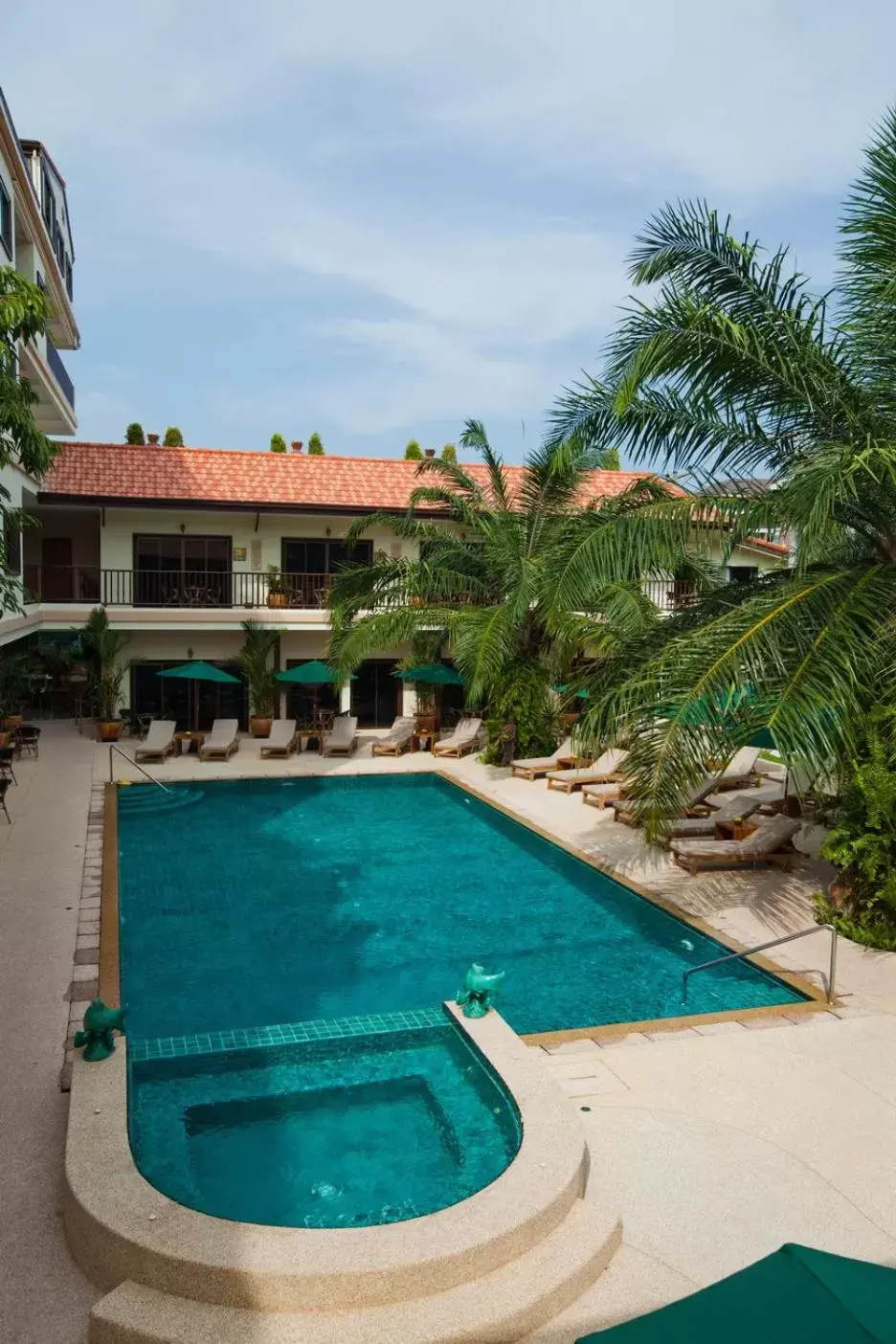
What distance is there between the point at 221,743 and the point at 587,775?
8170 mm

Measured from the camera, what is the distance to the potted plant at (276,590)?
2469cm

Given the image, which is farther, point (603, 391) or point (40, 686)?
point (40, 686)

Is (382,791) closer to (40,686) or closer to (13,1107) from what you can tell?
(40,686)

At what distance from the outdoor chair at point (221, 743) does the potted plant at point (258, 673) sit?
1.50 meters

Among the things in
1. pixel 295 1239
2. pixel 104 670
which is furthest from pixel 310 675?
pixel 295 1239

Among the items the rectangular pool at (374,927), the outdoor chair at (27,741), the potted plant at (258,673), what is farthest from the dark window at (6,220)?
the potted plant at (258,673)

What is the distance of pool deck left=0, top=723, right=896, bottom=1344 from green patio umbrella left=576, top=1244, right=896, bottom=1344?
211 cm

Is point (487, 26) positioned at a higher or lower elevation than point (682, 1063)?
higher

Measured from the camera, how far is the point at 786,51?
10.7m

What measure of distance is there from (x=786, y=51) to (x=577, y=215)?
6298 mm

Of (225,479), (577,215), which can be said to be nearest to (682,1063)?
(577,215)

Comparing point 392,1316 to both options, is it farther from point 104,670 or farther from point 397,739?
point 104,670

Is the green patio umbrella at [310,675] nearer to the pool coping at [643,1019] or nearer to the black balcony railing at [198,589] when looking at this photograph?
the black balcony railing at [198,589]

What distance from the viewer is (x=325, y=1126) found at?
7242mm
